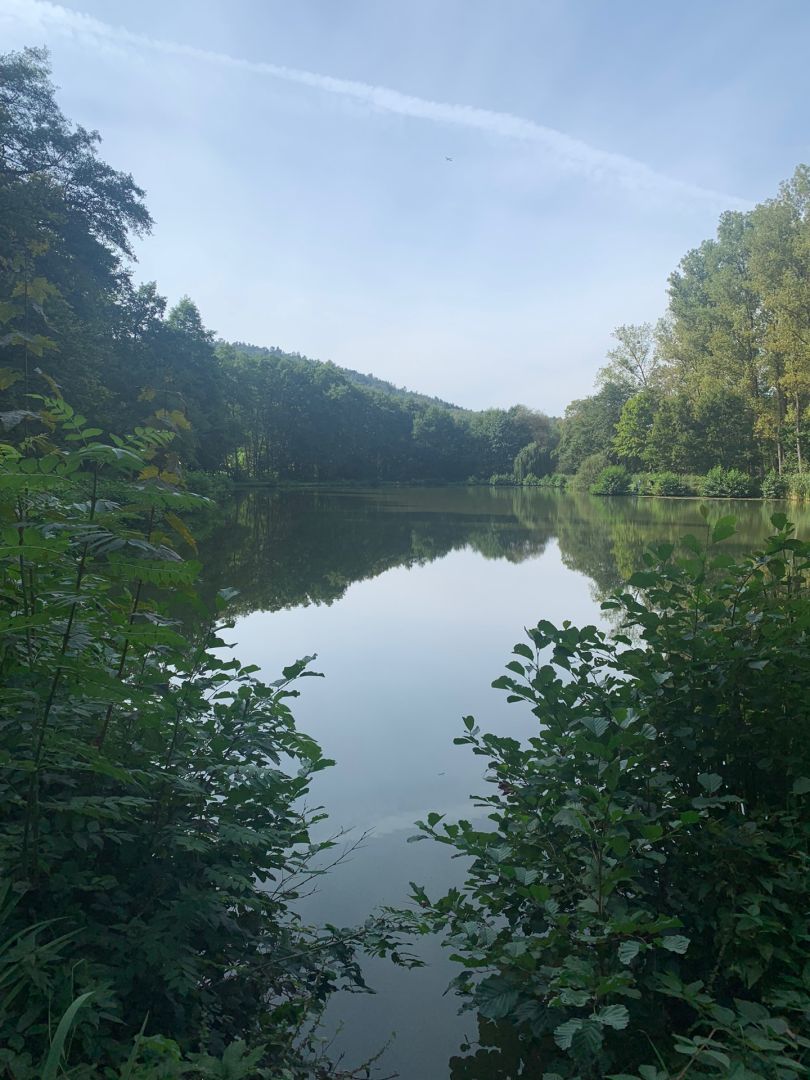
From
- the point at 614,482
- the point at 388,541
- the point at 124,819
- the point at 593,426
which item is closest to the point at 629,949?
the point at 124,819

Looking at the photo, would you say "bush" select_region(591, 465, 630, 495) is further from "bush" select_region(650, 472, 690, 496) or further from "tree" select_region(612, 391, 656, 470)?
"bush" select_region(650, 472, 690, 496)

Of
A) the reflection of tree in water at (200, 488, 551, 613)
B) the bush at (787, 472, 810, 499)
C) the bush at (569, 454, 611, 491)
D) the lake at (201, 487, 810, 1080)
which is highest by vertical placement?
the bush at (569, 454, 611, 491)

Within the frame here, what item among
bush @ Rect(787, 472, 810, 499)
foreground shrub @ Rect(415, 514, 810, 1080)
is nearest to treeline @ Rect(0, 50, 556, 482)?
foreground shrub @ Rect(415, 514, 810, 1080)

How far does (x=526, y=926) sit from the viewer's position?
1.60m

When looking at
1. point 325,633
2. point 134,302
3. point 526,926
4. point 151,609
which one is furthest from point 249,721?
point 134,302

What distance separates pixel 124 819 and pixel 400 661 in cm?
442

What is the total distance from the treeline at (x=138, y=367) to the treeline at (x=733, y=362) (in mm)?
19115

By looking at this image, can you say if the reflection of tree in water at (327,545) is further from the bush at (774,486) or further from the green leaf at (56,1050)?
the bush at (774,486)

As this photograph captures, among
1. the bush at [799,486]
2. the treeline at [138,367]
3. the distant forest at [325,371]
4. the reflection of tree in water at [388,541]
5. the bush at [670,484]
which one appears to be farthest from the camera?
the bush at [670,484]

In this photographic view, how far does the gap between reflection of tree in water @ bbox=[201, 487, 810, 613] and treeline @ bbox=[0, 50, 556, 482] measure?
218 cm

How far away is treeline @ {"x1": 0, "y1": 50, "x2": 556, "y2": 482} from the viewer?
18.7 feet

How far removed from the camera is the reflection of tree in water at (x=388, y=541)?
9398 mm

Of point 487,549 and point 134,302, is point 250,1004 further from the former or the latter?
point 134,302

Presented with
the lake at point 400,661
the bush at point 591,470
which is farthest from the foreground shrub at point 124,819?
the bush at point 591,470
